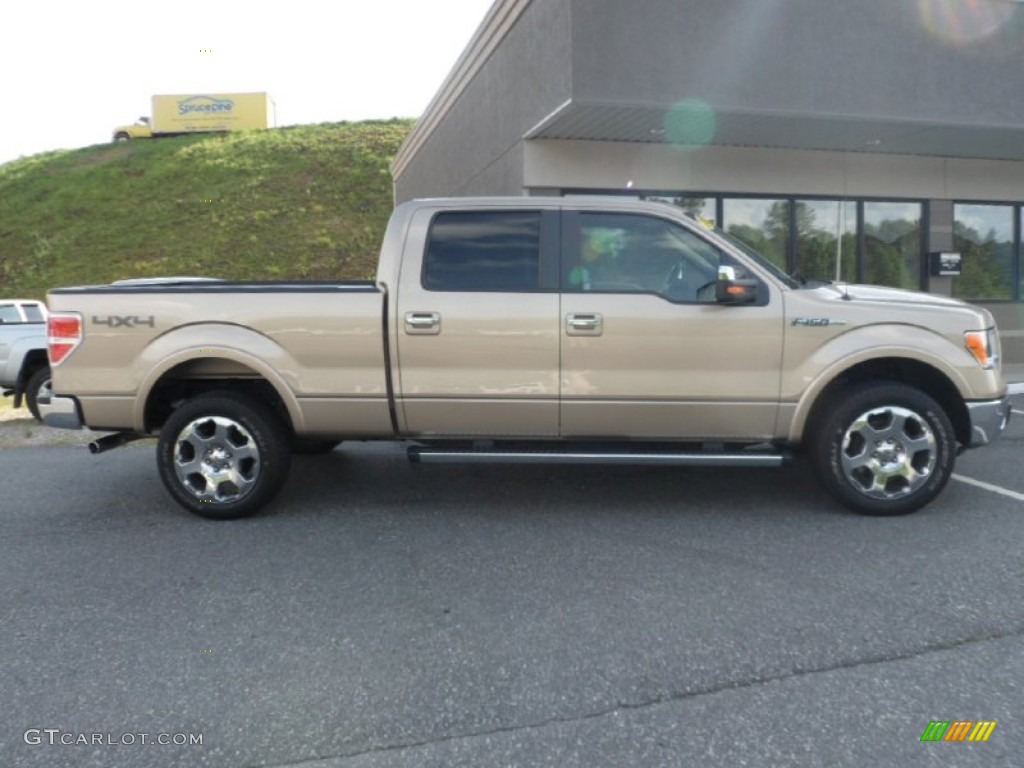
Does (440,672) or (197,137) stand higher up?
(197,137)

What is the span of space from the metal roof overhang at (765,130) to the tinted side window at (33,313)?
22.6 ft

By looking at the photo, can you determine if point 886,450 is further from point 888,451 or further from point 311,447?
point 311,447

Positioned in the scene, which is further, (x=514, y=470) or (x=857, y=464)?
(x=514, y=470)

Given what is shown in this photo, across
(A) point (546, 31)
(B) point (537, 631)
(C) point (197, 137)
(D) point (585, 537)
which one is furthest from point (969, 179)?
(C) point (197, 137)

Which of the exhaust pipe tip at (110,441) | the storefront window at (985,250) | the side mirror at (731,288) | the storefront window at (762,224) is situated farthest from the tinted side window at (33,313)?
the storefront window at (985,250)

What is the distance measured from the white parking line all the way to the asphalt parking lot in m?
0.03

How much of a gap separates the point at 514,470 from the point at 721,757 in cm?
392

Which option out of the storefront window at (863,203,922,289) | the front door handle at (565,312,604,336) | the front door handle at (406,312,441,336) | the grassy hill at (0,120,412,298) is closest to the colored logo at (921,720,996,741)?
the front door handle at (565,312,604,336)

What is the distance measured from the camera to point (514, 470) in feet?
20.7

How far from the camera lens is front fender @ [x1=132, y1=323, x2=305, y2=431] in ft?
16.0

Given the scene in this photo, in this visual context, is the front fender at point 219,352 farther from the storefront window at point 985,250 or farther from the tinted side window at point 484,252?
the storefront window at point 985,250

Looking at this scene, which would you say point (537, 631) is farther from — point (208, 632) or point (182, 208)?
point (182, 208)

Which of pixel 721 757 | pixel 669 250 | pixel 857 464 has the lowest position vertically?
pixel 721 757

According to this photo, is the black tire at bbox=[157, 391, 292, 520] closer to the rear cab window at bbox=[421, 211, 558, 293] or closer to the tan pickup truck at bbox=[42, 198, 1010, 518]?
the tan pickup truck at bbox=[42, 198, 1010, 518]
